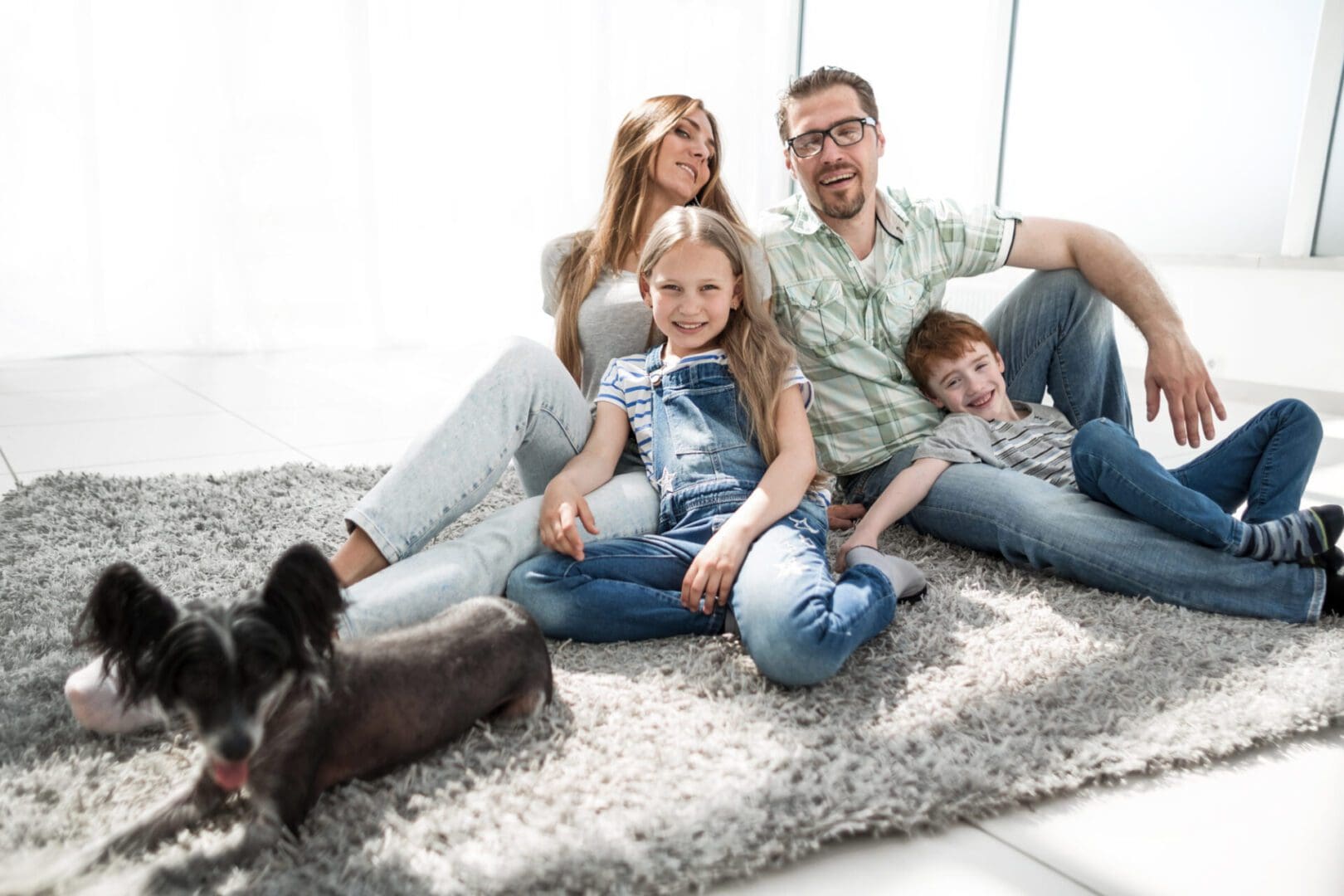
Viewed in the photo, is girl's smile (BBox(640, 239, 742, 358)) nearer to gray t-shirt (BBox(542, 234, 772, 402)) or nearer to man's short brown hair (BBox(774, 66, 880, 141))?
gray t-shirt (BBox(542, 234, 772, 402))

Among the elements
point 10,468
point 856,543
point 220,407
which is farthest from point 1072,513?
point 220,407

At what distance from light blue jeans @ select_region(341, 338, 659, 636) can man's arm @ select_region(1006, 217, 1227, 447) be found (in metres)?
0.89

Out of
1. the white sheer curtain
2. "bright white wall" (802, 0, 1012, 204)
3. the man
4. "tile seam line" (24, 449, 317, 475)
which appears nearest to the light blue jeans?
the man

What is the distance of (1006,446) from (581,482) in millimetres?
771

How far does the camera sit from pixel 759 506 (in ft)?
4.48

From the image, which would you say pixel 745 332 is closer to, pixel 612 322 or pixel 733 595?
pixel 612 322

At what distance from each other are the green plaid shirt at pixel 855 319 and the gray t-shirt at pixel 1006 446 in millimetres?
73

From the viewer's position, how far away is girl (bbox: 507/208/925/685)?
1231mm

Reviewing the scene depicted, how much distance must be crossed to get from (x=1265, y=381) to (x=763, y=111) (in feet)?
9.31

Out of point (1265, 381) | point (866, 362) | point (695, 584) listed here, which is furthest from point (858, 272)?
point (1265, 381)

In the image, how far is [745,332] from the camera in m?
1.54

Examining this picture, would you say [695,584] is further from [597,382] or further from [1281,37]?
[1281,37]

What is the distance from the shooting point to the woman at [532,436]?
124cm

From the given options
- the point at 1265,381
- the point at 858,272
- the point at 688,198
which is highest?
the point at 688,198
